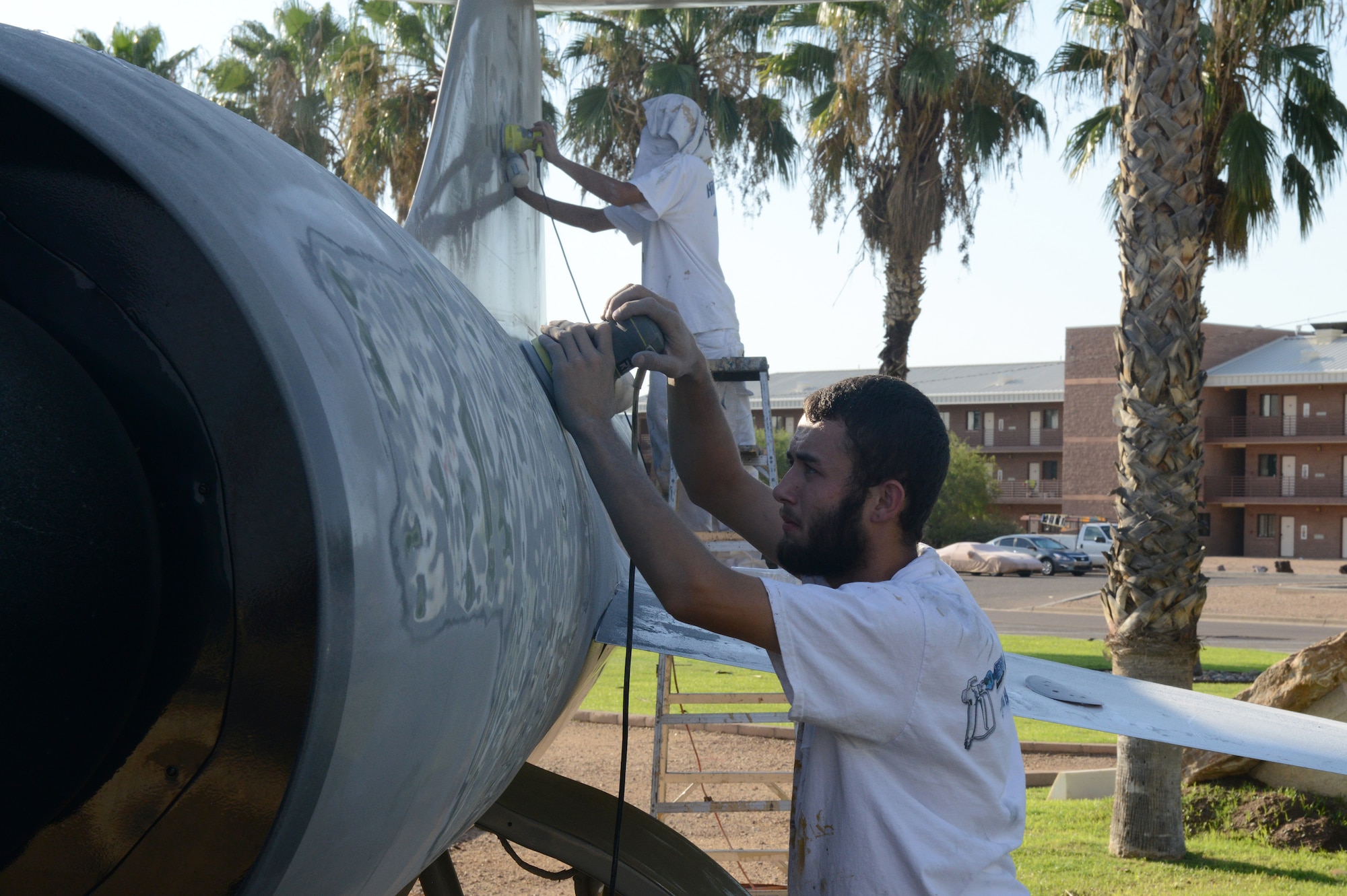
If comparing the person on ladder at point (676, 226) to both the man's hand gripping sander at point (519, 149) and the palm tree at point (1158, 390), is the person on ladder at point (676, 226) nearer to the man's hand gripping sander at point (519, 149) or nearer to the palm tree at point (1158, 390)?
the man's hand gripping sander at point (519, 149)

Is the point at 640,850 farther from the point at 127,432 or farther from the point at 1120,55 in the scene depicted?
the point at 1120,55

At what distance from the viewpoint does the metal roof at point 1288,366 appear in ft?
151

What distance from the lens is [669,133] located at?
4.59 m

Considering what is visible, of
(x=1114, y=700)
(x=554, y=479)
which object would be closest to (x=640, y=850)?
(x=1114, y=700)

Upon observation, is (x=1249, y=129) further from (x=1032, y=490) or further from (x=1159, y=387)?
(x=1032, y=490)

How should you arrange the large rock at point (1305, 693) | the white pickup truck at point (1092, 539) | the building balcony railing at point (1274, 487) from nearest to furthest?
the large rock at point (1305, 693) < the white pickup truck at point (1092, 539) < the building balcony railing at point (1274, 487)

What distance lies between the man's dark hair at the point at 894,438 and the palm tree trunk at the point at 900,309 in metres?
15.1

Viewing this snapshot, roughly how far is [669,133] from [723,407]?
1.08 metres

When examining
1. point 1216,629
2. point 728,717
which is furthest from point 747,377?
point 1216,629

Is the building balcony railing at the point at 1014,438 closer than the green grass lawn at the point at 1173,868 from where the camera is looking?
No

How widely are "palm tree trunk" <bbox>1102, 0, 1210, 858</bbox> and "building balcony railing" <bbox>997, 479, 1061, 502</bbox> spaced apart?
5122 cm

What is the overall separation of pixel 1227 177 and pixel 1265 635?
8.77 m

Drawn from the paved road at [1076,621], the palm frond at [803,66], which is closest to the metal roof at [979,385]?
the paved road at [1076,621]

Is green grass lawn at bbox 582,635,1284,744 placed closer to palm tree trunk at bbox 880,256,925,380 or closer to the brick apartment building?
palm tree trunk at bbox 880,256,925,380
